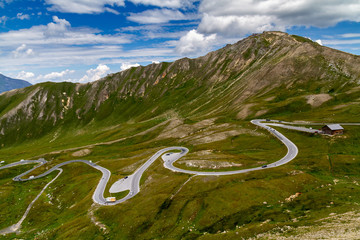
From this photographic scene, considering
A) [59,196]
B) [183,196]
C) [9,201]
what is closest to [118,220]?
[183,196]

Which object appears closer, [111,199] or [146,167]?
[111,199]

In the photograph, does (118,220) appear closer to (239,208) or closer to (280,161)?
(239,208)

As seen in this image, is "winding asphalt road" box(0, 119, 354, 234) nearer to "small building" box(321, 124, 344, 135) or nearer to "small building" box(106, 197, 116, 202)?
"small building" box(106, 197, 116, 202)

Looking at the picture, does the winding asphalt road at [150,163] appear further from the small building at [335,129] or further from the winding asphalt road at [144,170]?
the small building at [335,129]

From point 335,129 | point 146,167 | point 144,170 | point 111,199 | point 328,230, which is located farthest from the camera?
point 146,167

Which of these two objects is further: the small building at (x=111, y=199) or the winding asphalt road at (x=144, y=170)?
the winding asphalt road at (x=144, y=170)

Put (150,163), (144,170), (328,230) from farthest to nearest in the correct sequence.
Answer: (150,163), (144,170), (328,230)

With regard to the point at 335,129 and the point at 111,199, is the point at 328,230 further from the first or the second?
the point at 335,129

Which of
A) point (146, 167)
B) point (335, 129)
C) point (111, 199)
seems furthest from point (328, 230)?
point (146, 167)

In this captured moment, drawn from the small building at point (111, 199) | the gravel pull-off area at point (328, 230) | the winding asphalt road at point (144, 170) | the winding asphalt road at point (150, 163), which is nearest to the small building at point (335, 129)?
the winding asphalt road at point (144, 170)

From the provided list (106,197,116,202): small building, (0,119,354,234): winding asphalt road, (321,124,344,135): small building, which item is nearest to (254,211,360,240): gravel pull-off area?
(0,119,354,234): winding asphalt road

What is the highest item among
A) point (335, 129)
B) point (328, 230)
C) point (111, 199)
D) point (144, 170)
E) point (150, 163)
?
point (335, 129)
